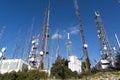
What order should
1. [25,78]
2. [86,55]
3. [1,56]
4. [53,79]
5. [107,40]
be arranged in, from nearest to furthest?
[53,79] < [25,78] < [86,55] < [1,56] < [107,40]

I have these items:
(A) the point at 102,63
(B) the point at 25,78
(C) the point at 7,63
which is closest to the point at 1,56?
(C) the point at 7,63

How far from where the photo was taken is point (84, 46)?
113 ft

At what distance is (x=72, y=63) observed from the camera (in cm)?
3888

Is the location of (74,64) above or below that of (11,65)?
above

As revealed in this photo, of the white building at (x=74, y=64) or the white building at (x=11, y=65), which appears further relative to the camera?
the white building at (x=74, y=64)

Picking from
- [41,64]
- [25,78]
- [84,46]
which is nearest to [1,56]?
[41,64]

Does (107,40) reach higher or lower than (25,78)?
higher

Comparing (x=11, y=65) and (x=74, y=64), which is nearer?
(x=11, y=65)

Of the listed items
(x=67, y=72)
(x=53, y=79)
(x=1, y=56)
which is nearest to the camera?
(x=53, y=79)

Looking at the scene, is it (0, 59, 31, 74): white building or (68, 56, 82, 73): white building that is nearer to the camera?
(0, 59, 31, 74): white building

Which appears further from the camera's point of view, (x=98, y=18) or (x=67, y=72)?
(x=98, y=18)

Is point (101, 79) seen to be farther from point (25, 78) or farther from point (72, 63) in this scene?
point (72, 63)

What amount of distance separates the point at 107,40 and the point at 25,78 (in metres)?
31.7

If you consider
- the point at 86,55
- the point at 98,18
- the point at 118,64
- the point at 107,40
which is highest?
the point at 98,18
